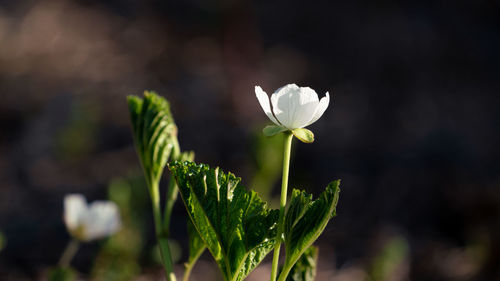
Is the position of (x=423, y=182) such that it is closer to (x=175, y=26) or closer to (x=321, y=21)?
(x=321, y=21)

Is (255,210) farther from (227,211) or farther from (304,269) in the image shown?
(304,269)

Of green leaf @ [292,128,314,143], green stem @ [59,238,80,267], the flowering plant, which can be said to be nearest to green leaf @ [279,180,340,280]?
the flowering plant

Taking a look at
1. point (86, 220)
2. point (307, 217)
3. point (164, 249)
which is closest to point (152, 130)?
point (164, 249)

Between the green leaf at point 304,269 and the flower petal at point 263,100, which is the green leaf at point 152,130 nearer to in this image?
the flower petal at point 263,100

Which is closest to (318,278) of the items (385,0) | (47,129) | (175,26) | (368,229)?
(368,229)

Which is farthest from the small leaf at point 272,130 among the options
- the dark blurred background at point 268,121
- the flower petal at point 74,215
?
the dark blurred background at point 268,121
